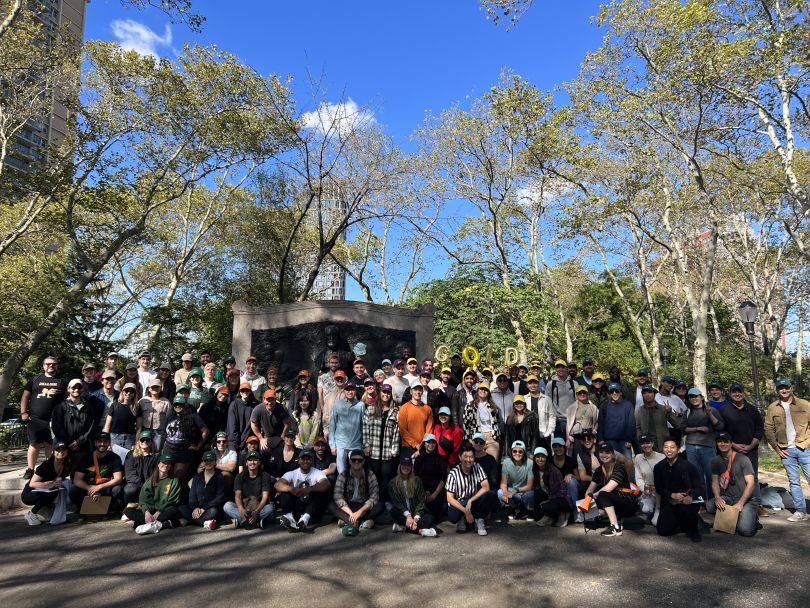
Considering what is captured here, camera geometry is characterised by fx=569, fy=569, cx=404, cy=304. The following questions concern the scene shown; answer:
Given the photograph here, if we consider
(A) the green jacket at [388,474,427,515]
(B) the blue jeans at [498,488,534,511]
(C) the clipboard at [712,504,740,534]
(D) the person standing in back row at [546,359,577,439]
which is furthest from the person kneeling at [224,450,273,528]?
(C) the clipboard at [712,504,740,534]

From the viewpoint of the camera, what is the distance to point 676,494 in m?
6.24

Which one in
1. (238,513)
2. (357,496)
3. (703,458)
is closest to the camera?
(238,513)

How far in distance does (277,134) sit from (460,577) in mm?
16943

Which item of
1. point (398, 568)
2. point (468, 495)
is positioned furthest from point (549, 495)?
point (398, 568)

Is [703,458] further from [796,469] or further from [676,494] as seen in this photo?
[676,494]

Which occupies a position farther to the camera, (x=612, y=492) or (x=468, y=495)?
(x=468, y=495)

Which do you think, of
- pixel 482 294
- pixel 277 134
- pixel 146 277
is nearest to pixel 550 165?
pixel 482 294

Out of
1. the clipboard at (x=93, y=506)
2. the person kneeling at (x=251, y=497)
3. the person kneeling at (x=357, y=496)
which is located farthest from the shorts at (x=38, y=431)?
the person kneeling at (x=357, y=496)

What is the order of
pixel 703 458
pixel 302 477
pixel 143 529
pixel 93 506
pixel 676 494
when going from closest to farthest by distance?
pixel 676 494, pixel 143 529, pixel 302 477, pixel 93 506, pixel 703 458

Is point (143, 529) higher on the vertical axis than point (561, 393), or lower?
lower

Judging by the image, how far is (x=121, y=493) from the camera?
7.20 m

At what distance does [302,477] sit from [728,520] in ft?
16.0

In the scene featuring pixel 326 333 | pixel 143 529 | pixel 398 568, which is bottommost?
pixel 398 568

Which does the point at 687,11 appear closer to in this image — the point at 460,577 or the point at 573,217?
the point at 573,217
